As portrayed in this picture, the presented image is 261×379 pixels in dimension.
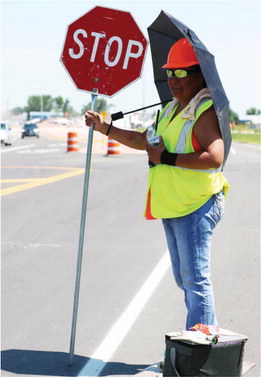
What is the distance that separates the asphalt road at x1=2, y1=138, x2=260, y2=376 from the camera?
5.45 meters

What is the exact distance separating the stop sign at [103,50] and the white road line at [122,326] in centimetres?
192

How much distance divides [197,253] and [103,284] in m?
3.11

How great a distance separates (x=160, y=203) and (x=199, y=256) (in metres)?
0.42

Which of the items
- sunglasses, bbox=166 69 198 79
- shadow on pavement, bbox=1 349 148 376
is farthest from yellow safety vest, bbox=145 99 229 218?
shadow on pavement, bbox=1 349 148 376

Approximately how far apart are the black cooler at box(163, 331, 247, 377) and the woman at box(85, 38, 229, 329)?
252 mm

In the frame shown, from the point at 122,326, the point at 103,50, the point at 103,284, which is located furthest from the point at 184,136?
the point at 103,284

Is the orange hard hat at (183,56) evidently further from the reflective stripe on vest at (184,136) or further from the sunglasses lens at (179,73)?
the reflective stripe on vest at (184,136)

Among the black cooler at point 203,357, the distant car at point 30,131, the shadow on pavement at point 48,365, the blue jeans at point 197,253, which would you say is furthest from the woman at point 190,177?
the distant car at point 30,131

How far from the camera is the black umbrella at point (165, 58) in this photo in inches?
174

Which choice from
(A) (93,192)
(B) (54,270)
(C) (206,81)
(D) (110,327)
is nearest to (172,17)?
(C) (206,81)

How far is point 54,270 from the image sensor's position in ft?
26.9

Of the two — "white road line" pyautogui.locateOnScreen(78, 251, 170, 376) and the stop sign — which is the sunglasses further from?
"white road line" pyautogui.locateOnScreen(78, 251, 170, 376)

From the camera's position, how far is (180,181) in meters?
4.56

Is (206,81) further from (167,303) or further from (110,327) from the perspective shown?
(167,303)
